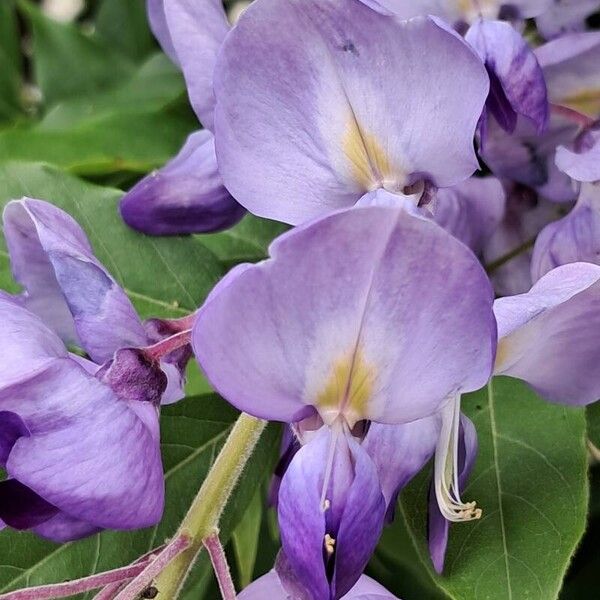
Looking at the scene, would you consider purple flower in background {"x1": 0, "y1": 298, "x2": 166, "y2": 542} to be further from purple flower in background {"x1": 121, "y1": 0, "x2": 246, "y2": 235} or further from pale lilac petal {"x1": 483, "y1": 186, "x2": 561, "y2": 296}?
pale lilac petal {"x1": 483, "y1": 186, "x2": 561, "y2": 296}

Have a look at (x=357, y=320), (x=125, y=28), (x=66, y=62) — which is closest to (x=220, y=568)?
(x=357, y=320)

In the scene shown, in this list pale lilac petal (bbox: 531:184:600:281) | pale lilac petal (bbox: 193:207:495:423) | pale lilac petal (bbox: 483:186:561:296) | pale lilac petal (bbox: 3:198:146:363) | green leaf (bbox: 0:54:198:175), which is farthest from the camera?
green leaf (bbox: 0:54:198:175)

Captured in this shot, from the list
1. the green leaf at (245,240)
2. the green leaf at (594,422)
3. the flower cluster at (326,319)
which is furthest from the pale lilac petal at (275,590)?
the green leaf at (245,240)

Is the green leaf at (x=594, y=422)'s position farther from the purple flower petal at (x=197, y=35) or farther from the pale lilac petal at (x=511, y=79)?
the purple flower petal at (x=197, y=35)

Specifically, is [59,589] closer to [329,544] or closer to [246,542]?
[329,544]

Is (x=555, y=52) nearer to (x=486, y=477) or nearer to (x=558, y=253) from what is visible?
(x=558, y=253)

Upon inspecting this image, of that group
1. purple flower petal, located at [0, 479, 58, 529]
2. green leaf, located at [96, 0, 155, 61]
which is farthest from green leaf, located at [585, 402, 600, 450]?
green leaf, located at [96, 0, 155, 61]

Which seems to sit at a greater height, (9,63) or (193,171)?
(193,171)
